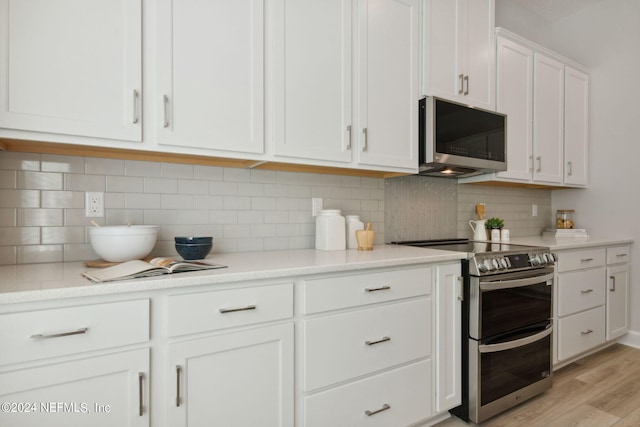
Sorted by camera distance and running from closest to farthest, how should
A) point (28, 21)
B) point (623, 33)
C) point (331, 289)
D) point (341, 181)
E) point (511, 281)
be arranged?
point (28, 21) → point (331, 289) → point (511, 281) → point (341, 181) → point (623, 33)

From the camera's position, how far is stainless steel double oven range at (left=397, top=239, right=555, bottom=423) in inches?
77.4

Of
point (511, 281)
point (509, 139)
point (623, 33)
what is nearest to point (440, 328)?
point (511, 281)

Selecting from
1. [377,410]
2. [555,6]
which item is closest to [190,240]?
[377,410]

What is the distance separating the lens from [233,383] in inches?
52.8

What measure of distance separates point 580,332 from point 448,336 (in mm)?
1572

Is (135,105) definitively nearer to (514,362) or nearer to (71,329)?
(71,329)

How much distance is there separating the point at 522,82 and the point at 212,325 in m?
2.93

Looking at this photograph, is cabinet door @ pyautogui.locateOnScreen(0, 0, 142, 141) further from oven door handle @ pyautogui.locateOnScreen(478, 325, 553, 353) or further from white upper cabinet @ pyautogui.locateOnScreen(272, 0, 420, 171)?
oven door handle @ pyautogui.locateOnScreen(478, 325, 553, 353)

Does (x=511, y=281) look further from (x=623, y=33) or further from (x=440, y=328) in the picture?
(x=623, y=33)

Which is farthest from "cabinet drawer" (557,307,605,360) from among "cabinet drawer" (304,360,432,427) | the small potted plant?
"cabinet drawer" (304,360,432,427)

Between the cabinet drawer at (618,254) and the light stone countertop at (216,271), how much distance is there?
193 cm

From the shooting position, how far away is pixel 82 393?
3.63 ft

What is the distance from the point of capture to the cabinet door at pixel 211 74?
149 centimetres

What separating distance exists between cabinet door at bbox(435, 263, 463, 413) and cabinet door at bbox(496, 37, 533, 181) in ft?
4.10
